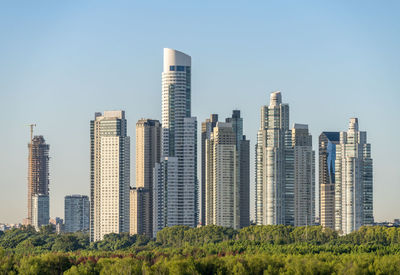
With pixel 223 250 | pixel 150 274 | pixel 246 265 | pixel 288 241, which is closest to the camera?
pixel 150 274

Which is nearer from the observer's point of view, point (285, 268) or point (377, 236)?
point (285, 268)

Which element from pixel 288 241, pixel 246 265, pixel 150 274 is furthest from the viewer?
pixel 288 241

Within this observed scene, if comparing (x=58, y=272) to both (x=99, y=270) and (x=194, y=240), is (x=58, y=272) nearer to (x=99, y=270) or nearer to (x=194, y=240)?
(x=99, y=270)

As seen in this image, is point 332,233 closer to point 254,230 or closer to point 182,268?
point 254,230

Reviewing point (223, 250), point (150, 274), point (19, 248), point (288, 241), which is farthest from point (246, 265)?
point (19, 248)

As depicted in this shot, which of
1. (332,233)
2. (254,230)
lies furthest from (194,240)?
(332,233)

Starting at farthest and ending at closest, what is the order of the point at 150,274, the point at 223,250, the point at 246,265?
the point at 223,250, the point at 246,265, the point at 150,274
